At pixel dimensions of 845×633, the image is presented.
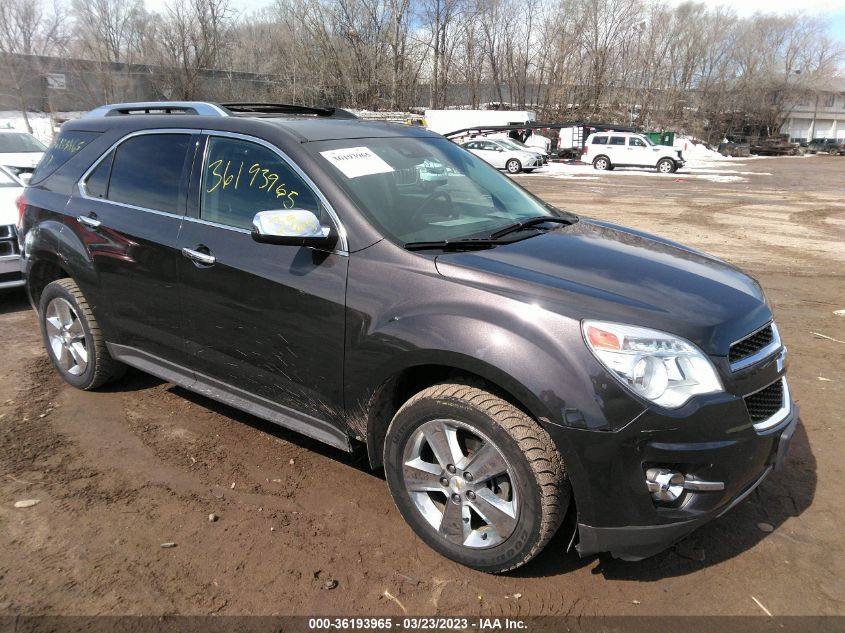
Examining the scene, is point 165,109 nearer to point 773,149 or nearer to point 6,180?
point 6,180

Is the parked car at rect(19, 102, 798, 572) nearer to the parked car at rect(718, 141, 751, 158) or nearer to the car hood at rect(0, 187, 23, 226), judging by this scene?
the car hood at rect(0, 187, 23, 226)

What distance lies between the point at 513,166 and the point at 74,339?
2769 centimetres

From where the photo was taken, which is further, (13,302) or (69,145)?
(13,302)

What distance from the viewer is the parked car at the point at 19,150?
913 cm

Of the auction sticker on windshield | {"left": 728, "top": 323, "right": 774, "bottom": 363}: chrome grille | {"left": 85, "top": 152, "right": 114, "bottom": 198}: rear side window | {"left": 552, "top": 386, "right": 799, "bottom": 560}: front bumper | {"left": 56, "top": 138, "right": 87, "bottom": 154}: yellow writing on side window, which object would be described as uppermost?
{"left": 56, "top": 138, "right": 87, "bottom": 154}: yellow writing on side window

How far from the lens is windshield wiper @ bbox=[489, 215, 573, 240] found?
310 centimetres

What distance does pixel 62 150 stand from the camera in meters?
4.34

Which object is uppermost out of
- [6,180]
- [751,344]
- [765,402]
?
[6,180]

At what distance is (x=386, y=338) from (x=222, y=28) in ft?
180

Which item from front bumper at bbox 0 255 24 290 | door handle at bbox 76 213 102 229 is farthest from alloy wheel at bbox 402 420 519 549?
front bumper at bbox 0 255 24 290

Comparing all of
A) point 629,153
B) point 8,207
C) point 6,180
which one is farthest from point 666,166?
point 8,207

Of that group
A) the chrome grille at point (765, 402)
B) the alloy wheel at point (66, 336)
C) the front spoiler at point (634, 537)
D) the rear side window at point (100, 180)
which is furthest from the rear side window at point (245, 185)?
the chrome grille at point (765, 402)

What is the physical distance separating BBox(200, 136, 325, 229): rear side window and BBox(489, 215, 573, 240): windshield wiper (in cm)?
89

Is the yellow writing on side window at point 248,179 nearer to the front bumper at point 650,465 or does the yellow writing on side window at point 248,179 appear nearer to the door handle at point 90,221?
the door handle at point 90,221
